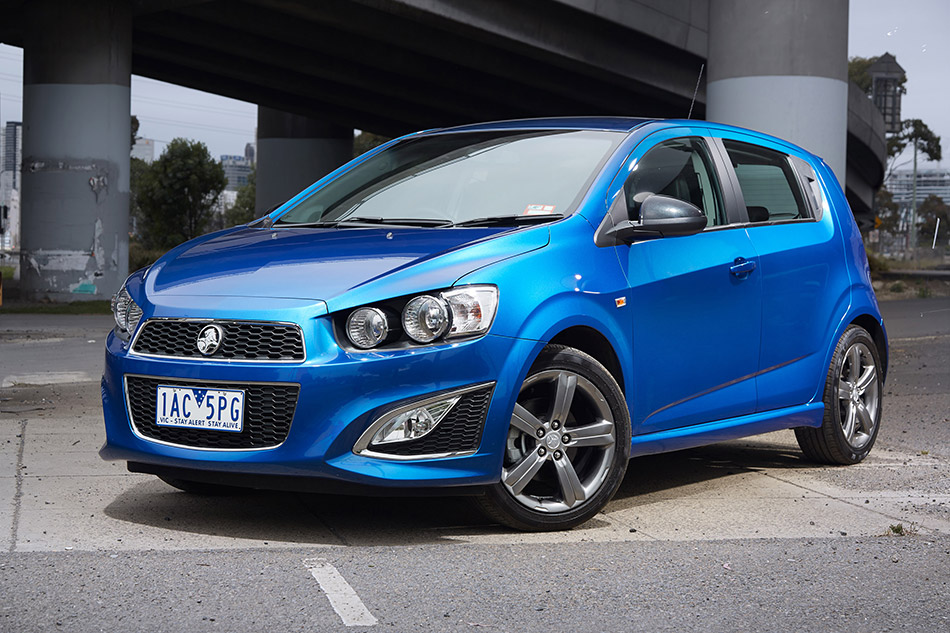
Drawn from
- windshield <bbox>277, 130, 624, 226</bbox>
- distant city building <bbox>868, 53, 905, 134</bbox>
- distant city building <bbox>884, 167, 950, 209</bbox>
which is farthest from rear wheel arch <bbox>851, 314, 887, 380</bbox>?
distant city building <bbox>884, 167, 950, 209</bbox>

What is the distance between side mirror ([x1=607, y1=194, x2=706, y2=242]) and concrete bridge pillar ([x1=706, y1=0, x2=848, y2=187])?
915cm

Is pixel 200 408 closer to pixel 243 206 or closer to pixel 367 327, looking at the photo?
pixel 367 327

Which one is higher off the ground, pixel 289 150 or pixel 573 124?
pixel 289 150

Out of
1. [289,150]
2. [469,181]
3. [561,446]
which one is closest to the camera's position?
[561,446]

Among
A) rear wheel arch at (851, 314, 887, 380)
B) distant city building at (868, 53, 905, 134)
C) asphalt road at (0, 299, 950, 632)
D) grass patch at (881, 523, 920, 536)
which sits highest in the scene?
distant city building at (868, 53, 905, 134)

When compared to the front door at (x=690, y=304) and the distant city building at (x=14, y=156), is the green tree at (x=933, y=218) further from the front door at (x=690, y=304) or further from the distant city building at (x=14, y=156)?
the front door at (x=690, y=304)

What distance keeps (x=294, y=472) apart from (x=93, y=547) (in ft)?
2.57

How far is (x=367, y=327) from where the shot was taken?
462 centimetres

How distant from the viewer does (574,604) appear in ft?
13.1

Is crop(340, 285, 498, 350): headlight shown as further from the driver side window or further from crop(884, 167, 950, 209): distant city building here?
crop(884, 167, 950, 209): distant city building

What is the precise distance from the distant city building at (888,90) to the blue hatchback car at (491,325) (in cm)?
4371

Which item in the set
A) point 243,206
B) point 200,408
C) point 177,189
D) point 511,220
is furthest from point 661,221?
Result: point 243,206

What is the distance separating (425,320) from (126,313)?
135 cm

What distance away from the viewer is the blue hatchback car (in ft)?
15.2
